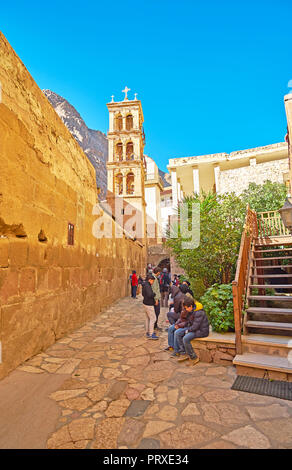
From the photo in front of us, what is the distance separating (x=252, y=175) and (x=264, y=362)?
23770mm

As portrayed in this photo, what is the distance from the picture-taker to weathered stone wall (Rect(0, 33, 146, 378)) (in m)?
3.67

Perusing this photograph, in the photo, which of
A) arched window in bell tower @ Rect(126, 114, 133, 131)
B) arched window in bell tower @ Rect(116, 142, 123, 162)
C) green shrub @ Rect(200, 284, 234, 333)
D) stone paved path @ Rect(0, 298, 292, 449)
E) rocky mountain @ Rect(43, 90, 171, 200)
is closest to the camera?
stone paved path @ Rect(0, 298, 292, 449)

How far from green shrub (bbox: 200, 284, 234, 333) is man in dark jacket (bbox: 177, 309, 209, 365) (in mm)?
432

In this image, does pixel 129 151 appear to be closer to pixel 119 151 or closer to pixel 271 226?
pixel 119 151

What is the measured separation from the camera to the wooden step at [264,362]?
3.52m

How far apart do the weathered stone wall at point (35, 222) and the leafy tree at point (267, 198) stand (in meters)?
14.3

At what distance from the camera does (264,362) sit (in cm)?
369

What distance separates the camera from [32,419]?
2564mm

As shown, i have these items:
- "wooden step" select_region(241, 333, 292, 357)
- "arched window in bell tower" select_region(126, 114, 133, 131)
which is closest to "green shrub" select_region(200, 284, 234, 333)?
"wooden step" select_region(241, 333, 292, 357)

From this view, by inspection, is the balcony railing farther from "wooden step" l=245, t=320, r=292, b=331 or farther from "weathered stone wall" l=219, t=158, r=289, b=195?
"weathered stone wall" l=219, t=158, r=289, b=195

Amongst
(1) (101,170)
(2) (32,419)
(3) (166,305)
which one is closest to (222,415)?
(2) (32,419)

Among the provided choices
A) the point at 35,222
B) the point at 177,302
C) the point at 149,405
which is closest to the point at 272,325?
the point at 177,302

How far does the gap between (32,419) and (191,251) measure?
21.1 ft

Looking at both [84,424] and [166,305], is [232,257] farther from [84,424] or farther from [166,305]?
[84,424]
